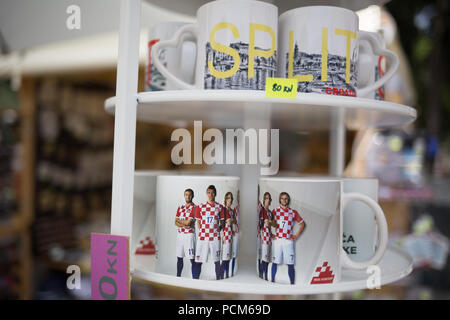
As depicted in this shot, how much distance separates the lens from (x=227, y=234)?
72 cm

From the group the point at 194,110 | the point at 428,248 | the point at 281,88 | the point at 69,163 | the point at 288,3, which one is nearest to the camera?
the point at 281,88

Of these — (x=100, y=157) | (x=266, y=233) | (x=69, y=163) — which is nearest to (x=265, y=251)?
(x=266, y=233)

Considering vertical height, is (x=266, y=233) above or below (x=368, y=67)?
below

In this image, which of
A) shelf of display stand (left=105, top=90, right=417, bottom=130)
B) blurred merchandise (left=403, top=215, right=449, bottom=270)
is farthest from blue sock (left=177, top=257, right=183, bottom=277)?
blurred merchandise (left=403, top=215, right=449, bottom=270)

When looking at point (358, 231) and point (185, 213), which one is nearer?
point (185, 213)

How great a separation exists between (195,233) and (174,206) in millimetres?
62

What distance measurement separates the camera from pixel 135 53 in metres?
0.71

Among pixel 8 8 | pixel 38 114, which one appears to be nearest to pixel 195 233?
pixel 8 8

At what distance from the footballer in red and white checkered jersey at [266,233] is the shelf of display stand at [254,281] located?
0.03 m

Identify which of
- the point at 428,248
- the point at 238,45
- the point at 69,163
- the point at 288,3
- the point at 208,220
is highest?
the point at 288,3

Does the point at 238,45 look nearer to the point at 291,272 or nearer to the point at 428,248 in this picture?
the point at 291,272

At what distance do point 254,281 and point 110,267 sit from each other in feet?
0.82

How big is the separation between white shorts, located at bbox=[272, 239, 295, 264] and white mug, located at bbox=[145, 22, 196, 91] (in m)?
0.35

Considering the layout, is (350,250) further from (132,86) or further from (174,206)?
(132,86)
